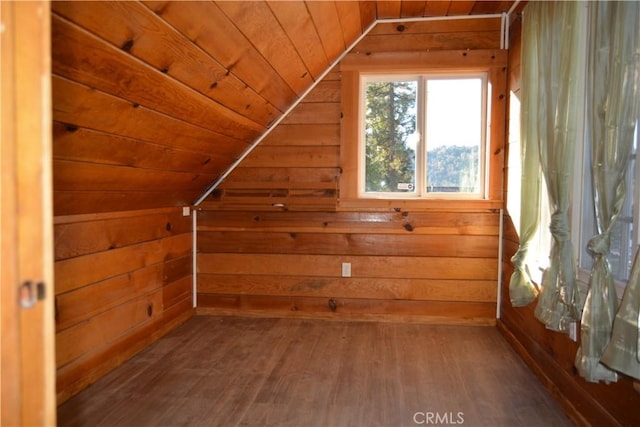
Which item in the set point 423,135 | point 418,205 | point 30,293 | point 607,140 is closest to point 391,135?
point 423,135

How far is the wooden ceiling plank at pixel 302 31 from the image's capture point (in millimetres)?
1909

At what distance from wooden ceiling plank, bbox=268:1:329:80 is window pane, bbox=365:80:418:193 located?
553 millimetres

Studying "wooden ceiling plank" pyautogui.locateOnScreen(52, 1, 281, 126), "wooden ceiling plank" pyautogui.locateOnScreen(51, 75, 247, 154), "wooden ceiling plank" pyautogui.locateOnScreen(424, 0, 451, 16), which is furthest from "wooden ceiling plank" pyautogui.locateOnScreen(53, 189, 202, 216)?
"wooden ceiling plank" pyautogui.locateOnScreen(424, 0, 451, 16)

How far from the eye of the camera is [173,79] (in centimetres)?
174

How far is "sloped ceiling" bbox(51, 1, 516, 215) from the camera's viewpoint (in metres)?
1.35

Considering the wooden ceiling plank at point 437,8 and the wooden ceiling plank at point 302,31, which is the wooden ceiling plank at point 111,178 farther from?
the wooden ceiling plank at point 437,8

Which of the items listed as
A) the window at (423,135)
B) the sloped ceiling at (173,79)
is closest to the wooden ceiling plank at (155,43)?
the sloped ceiling at (173,79)

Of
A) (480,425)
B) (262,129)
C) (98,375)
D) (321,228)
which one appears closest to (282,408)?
(480,425)

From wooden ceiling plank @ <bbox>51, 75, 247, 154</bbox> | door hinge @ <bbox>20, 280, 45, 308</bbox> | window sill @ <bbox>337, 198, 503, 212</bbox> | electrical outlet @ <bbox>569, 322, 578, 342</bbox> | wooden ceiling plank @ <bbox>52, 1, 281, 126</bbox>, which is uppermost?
wooden ceiling plank @ <bbox>52, 1, 281, 126</bbox>

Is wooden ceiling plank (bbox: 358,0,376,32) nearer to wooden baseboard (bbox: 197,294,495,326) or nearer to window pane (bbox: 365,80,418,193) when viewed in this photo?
window pane (bbox: 365,80,418,193)

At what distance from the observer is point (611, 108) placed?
1.40 m

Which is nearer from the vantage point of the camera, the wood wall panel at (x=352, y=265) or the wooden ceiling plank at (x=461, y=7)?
the wooden ceiling plank at (x=461, y=7)

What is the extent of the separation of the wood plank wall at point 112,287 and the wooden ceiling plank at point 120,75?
0.76m

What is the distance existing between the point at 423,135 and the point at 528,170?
1.05 m
